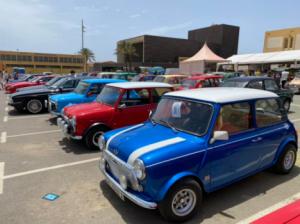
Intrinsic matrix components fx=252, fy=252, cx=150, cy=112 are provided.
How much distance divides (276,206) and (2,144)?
6710 mm

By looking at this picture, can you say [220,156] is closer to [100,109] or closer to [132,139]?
[132,139]

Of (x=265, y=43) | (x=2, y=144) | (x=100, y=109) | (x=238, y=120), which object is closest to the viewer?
(x=238, y=120)

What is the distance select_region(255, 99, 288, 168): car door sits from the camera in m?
4.07

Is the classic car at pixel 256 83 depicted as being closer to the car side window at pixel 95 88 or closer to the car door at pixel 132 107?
the car door at pixel 132 107

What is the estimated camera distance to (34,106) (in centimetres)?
1144

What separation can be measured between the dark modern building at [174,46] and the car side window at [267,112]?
5928 cm

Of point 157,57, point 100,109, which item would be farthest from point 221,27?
point 100,109

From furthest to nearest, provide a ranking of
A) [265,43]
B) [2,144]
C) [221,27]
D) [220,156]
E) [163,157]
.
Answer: [221,27]
[265,43]
[2,144]
[220,156]
[163,157]

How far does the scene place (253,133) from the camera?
155 inches

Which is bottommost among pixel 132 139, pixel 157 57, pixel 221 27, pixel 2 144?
pixel 2 144

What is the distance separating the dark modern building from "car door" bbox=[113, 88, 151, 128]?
56725 mm

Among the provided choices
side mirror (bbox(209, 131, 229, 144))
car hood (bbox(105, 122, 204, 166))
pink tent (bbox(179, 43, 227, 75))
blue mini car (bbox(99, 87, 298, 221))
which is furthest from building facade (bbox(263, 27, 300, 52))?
car hood (bbox(105, 122, 204, 166))

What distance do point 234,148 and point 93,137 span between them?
3641 millimetres

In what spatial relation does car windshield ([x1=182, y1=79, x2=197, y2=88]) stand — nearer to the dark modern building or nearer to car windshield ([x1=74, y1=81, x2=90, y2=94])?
car windshield ([x1=74, y1=81, x2=90, y2=94])
